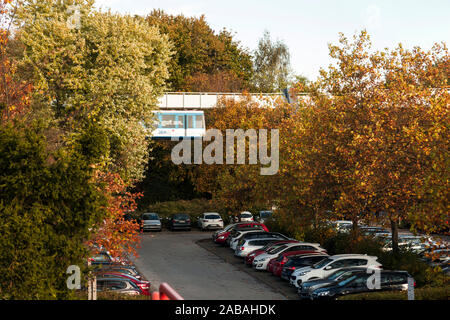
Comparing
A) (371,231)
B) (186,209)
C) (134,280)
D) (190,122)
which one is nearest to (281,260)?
(134,280)

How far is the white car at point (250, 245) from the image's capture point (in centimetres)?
3030

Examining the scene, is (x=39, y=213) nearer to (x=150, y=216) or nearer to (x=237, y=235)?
(x=237, y=235)

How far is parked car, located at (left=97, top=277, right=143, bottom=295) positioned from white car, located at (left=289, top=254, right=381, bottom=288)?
23.8 ft

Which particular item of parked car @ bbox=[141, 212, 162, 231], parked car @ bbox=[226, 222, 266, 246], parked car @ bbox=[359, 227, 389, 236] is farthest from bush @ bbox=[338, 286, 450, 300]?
parked car @ bbox=[141, 212, 162, 231]

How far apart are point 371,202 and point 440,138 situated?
4638mm

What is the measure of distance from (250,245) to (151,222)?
1556 cm

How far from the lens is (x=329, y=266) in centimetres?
2231

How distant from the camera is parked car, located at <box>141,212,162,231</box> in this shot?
144ft

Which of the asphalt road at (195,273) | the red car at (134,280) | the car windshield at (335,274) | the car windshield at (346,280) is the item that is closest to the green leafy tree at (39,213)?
the red car at (134,280)

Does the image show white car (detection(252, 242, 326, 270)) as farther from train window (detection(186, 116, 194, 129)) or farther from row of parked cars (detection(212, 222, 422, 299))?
train window (detection(186, 116, 194, 129))

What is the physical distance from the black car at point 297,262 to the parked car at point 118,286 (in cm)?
Result: 783

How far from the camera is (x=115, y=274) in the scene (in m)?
19.4
